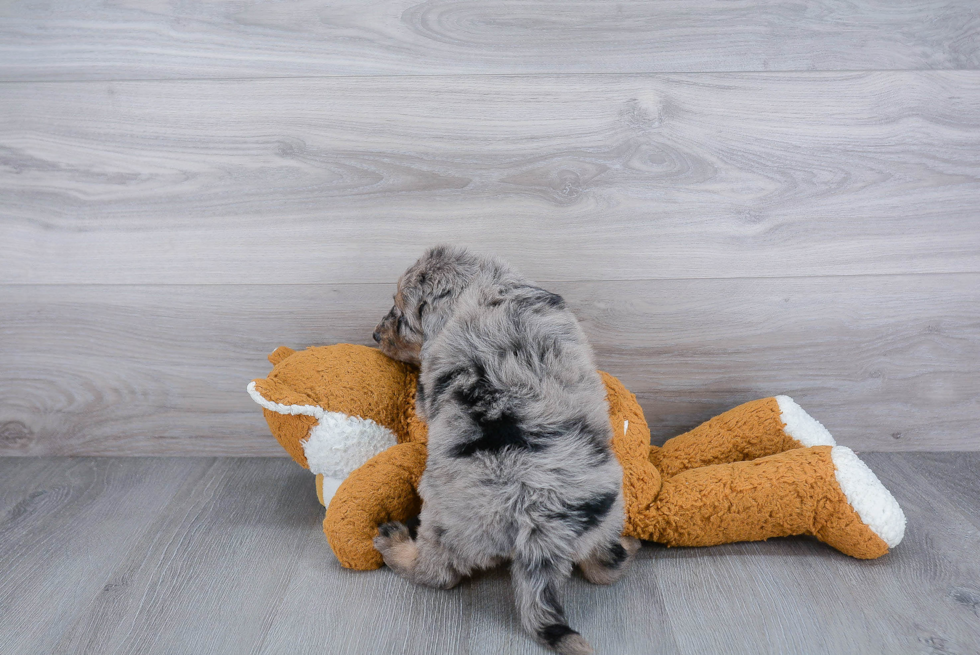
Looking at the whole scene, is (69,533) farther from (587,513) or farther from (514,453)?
(587,513)

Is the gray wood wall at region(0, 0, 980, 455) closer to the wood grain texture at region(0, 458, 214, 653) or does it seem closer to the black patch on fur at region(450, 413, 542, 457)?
the wood grain texture at region(0, 458, 214, 653)

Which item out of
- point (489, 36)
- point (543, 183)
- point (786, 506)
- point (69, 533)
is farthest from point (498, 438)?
point (69, 533)

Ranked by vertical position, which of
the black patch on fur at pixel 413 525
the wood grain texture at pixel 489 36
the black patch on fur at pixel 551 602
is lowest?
the black patch on fur at pixel 413 525

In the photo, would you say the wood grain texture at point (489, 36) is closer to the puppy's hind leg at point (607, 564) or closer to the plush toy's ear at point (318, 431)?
the plush toy's ear at point (318, 431)

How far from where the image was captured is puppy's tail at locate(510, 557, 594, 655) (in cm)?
116

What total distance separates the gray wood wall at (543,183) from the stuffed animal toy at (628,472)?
286 millimetres

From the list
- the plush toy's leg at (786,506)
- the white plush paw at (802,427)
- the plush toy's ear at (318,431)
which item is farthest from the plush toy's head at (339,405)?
the white plush paw at (802,427)

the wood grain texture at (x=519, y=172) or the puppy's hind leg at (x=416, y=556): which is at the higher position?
the wood grain texture at (x=519, y=172)

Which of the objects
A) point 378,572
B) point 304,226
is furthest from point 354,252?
point 378,572

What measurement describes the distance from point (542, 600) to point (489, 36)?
1270mm

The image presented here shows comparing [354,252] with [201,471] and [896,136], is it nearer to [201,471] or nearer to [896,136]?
[201,471]

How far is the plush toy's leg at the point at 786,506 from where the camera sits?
1.37 metres

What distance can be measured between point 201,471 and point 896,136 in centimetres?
199

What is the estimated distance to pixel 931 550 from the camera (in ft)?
4.75
